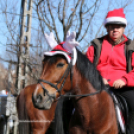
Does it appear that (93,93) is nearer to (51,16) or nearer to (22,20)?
(22,20)

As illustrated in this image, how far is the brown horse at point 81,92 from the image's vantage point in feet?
11.2

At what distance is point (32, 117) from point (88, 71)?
306cm

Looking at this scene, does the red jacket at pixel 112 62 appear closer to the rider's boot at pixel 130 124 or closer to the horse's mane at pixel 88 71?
the horse's mane at pixel 88 71

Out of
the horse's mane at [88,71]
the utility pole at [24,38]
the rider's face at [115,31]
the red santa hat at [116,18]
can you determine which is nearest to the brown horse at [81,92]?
the horse's mane at [88,71]

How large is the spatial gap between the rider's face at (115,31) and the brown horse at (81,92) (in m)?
0.68

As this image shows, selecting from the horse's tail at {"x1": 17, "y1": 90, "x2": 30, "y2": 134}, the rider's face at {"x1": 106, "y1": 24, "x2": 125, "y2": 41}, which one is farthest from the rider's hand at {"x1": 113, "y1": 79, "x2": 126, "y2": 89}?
the horse's tail at {"x1": 17, "y1": 90, "x2": 30, "y2": 134}

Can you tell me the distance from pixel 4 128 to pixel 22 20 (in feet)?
12.1

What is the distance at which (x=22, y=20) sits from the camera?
5.73 m

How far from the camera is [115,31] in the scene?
4.07 m

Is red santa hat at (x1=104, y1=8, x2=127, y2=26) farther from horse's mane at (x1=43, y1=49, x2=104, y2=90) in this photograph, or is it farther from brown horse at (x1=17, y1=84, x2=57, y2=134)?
brown horse at (x1=17, y1=84, x2=57, y2=134)

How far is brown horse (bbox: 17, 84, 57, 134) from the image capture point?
614 centimetres

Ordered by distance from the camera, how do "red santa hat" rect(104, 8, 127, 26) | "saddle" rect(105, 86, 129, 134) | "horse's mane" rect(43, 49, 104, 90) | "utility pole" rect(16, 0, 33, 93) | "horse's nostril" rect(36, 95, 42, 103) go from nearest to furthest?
"horse's nostril" rect(36, 95, 42, 103) < "horse's mane" rect(43, 49, 104, 90) < "saddle" rect(105, 86, 129, 134) < "red santa hat" rect(104, 8, 127, 26) < "utility pole" rect(16, 0, 33, 93)

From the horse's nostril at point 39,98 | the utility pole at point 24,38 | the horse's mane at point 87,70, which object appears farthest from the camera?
the utility pole at point 24,38

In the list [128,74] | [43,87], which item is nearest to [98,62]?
[128,74]
